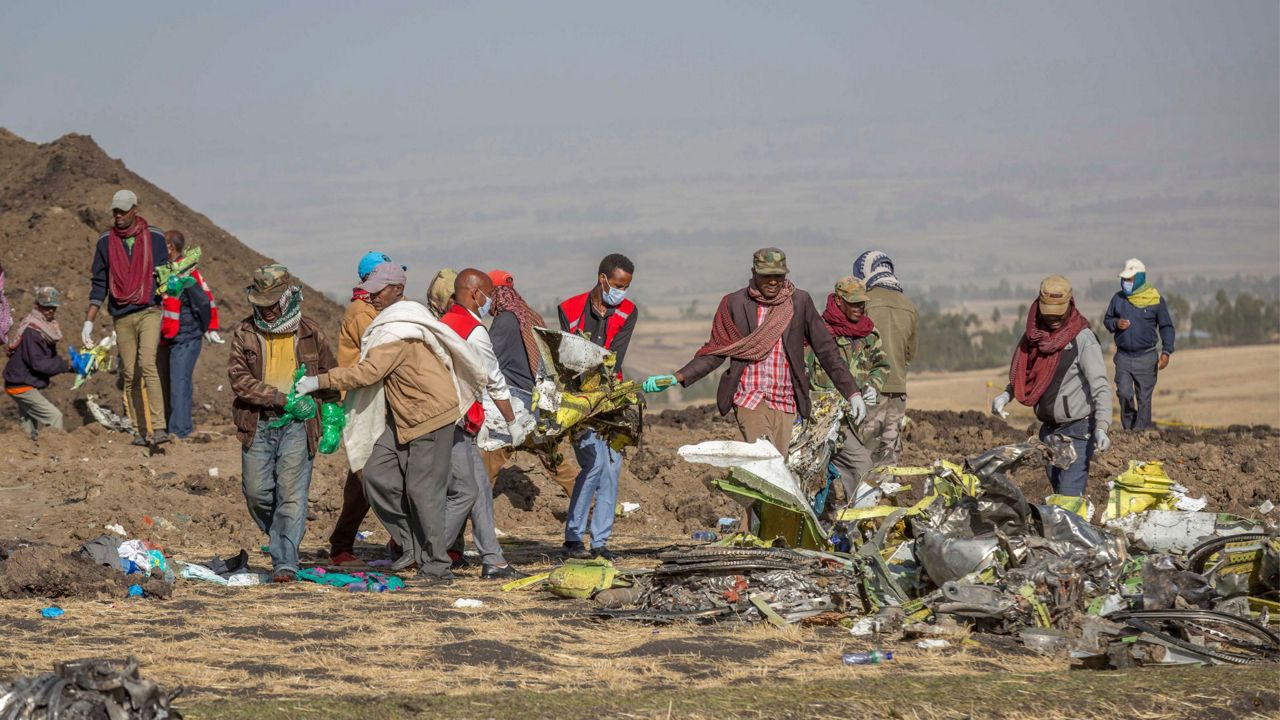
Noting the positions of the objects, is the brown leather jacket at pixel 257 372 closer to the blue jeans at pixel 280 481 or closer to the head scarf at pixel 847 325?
the blue jeans at pixel 280 481

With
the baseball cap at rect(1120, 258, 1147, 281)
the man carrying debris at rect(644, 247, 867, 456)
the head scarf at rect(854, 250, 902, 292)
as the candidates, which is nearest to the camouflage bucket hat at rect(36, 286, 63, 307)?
the man carrying debris at rect(644, 247, 867, 456)

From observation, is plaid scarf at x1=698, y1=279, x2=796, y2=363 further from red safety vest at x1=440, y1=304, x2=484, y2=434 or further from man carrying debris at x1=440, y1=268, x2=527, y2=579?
red safety vest at x1=440, y1=304, x2=484, y2=434

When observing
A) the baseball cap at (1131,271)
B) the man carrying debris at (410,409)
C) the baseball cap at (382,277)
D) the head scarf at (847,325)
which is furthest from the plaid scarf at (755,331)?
the baseball cap at (1131,271)

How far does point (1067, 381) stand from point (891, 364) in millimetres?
1330

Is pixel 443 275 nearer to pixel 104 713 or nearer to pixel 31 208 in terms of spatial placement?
pixel 104 713

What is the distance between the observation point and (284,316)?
382 inches

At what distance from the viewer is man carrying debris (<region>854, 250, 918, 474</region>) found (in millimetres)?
11523

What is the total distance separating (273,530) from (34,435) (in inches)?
276

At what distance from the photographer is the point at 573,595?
30.0 ft

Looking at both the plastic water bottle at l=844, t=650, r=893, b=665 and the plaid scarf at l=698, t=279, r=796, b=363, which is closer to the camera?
the plastic water bottle at l=844, t=650, r=893, b=665

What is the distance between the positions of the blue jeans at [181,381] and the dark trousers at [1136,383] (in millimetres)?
9557

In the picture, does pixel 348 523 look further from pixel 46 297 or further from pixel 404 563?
pixel 46 297

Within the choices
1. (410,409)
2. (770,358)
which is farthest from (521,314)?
(770,358)

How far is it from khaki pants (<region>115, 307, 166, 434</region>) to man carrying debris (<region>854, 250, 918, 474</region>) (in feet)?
23.1
